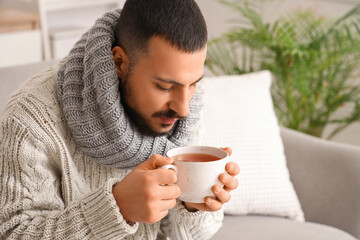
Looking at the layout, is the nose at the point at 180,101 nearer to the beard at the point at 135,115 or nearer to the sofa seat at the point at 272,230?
the beard at the point at 135,115

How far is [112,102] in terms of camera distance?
101 cm

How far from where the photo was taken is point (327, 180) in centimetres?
160

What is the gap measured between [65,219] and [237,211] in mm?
684

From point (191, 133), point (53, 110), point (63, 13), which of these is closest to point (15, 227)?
point (53, 110)

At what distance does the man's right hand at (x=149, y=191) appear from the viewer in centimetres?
89

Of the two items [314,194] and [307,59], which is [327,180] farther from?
[307,59]

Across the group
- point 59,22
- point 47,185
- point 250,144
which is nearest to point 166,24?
A: point 47,185

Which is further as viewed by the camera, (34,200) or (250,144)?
(250,144)

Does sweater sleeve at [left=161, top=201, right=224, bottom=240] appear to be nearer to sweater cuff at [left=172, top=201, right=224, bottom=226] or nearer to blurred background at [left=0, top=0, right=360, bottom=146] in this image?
sweater cuff at [left=172, top=201, right=224, bottom=226]

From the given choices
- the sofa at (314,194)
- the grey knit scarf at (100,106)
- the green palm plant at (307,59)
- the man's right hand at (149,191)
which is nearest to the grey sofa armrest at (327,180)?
the sofa at (314,194)

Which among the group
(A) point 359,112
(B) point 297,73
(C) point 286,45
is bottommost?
(A) point 359,112

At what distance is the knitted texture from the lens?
3.17ft

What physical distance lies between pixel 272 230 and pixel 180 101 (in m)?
0.67

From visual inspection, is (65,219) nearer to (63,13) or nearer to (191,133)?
(191,133)
